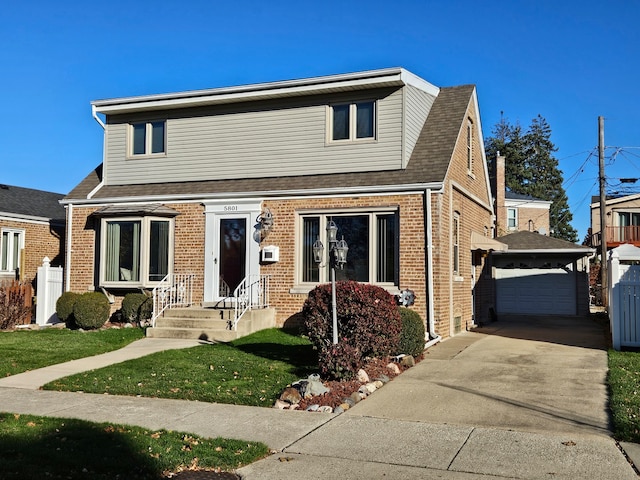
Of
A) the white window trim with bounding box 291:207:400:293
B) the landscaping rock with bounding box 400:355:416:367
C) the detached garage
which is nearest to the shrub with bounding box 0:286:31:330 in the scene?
the white window trim with bounding box 291:207:400:293

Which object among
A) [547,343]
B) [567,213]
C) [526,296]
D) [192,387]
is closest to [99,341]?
[192,387]

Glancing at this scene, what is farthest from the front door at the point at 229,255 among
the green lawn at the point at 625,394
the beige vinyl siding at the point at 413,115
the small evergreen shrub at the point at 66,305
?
the green lawn at the point at 625,394

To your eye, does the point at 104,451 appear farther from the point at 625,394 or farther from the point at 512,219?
the point at 512,219

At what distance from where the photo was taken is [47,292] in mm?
17828

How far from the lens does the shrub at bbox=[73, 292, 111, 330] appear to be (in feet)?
51.3

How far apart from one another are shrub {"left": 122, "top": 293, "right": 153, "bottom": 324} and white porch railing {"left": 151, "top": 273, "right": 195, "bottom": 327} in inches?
10.9

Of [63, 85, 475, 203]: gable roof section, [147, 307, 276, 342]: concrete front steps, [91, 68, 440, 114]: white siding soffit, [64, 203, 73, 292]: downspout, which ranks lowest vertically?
[147, 307, 276, 342]: concrete front steps

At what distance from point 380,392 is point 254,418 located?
84.0 inches

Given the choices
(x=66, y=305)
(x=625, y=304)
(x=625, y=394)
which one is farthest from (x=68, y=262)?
(x=625, y=394)

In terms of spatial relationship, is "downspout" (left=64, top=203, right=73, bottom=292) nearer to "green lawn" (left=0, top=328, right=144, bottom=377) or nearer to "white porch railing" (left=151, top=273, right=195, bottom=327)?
"green lawn" (left=0, top=328, right=144, bottom=377)

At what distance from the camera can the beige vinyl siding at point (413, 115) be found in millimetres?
15227

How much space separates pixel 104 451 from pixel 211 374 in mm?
4143

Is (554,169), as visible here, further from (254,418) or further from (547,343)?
(254,418)

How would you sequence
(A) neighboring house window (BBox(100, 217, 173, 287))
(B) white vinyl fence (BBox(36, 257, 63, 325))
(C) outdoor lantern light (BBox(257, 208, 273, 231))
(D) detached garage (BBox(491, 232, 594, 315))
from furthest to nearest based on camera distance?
(D) detached garage (BBox(491, 232, 594, 315)), (B) white vinyl fence (BBox(36, 257, 63, 325)), (A) neighboring house window (BBox(100, 217, 173, 287)), (C) outdoor lantern light (BBox(257, 208, 273, 231))
